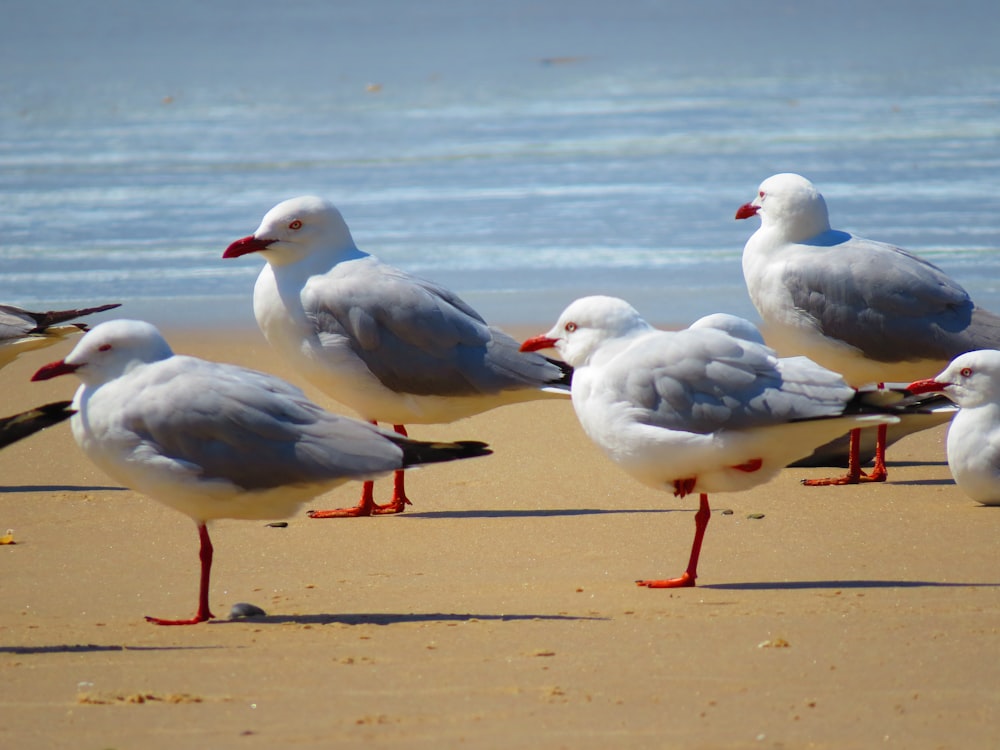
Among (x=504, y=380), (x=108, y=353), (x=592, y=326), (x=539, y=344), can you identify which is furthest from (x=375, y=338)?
(x=108, y=353)

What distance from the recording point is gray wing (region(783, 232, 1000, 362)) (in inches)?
323

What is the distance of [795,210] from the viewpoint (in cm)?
859

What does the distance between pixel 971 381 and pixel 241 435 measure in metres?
3.41

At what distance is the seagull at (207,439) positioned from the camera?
18.3 feet

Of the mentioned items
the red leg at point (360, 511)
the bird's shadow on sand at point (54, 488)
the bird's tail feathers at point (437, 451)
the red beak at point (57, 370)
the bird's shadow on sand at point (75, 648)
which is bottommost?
the red leg at point (360, 511)

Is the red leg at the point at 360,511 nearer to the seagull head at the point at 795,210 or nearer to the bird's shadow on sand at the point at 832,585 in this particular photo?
the bird's shadow on sand at the point at 832,585

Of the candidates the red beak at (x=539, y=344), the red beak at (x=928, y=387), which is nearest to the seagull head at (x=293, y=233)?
the red beak at (x=539, y=344)

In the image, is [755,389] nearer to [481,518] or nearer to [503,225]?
[481,518]

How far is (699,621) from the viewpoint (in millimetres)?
5355

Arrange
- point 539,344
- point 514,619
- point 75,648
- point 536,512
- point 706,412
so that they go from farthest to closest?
point 536,512 → point 539,344 → point 706,412 → point 514,619 → point 75,648

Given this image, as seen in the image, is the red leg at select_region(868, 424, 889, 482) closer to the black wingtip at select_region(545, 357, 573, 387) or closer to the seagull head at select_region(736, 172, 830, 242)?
the seagull head at select_region(736, 172, 830, 242)

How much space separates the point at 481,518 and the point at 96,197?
39.3 ft

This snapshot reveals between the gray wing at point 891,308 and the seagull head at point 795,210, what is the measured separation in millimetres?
304

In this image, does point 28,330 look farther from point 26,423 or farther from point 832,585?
point 832,585
